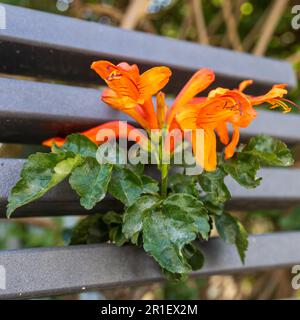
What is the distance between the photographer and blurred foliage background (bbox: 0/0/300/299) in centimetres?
120

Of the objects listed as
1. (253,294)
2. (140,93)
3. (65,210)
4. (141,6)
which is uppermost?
(141,6)

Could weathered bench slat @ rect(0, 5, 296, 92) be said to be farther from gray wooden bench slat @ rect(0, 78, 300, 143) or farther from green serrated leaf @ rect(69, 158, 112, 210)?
green serrated leaf @ rect(69, 158, 112, 210)

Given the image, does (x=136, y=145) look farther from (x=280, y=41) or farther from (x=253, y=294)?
(x=253, y=294)

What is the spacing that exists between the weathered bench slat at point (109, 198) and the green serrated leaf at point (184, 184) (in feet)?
0.30

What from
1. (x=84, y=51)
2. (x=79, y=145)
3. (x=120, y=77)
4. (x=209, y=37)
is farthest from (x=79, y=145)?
(x=209, y=37)

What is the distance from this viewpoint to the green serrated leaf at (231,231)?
2.00ft

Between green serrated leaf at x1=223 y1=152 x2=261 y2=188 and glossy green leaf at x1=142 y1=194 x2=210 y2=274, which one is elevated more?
green serrated leaf at x1=223 y1=152 x2=261 y2=188

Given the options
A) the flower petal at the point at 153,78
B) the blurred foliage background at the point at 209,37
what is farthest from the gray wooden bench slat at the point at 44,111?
the blurred foliage background at the point at 209,37

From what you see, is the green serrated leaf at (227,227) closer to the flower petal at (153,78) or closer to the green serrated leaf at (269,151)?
the green serrated leaf at (269,151)

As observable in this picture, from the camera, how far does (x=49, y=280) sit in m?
0.55

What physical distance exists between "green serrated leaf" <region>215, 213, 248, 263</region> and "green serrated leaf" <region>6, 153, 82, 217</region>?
205 mm

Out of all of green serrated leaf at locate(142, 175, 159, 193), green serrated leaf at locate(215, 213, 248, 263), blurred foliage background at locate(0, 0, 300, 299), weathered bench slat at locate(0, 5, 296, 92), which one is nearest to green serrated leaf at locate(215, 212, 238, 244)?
green serrated leaf at locate(215, 213, 248, 263)

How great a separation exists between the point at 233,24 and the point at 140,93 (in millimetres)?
883

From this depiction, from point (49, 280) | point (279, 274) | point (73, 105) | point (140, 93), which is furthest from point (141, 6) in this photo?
point (279, 274)
